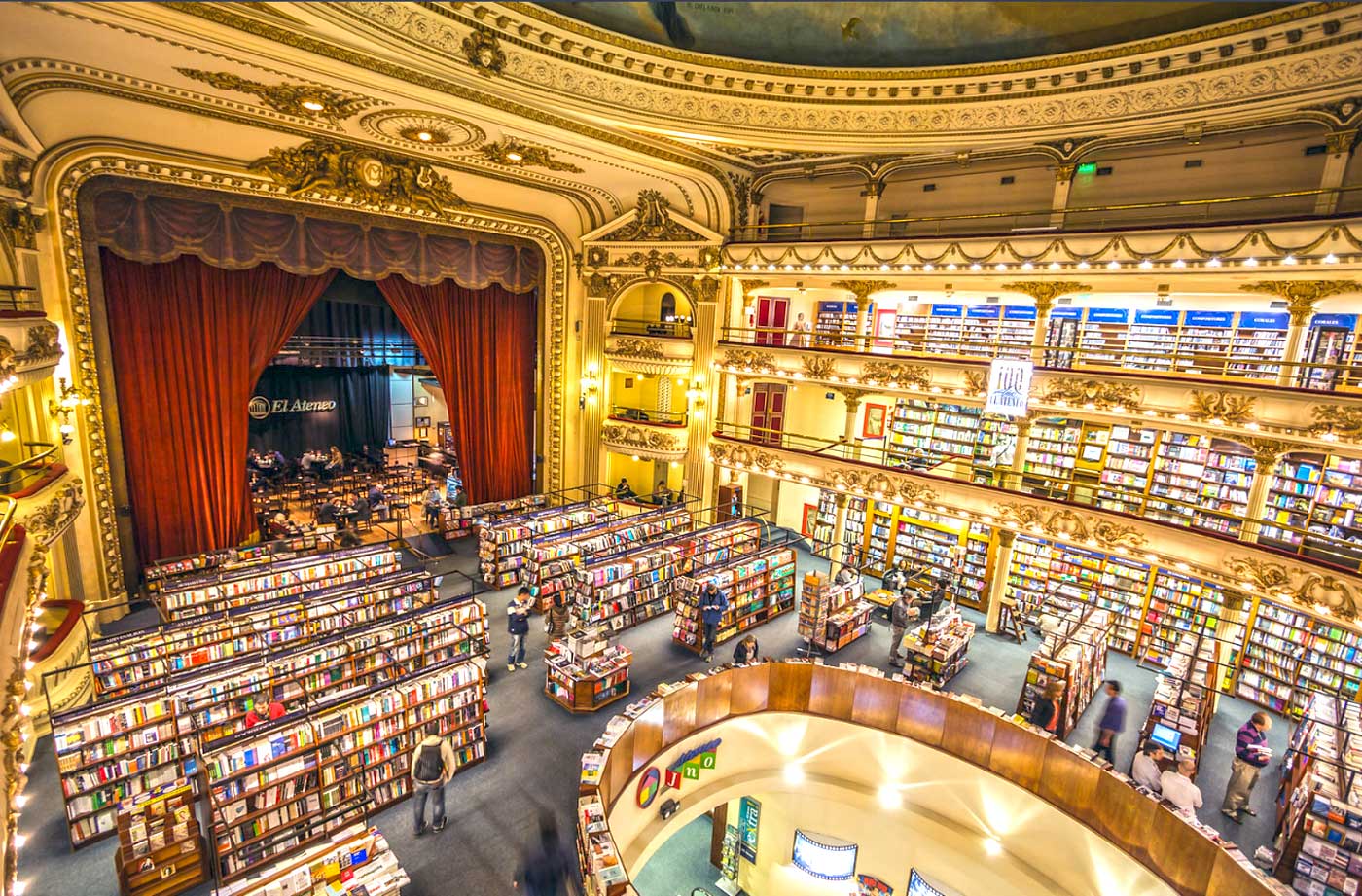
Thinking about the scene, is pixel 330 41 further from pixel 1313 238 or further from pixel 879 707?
pixel 1313 238

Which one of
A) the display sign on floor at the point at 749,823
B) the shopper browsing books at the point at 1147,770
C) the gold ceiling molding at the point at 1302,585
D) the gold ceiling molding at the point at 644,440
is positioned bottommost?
the display sign on floor at the point at 749,823

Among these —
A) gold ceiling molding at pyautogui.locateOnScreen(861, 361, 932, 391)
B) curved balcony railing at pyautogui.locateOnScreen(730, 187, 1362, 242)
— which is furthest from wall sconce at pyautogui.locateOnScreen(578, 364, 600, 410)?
gold ceiling molding at pyautogui.locateOnScreen(861, 361, 932, 391)

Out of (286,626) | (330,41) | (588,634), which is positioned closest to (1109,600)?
(588,634)

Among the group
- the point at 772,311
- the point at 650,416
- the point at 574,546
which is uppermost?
the point at 772,311

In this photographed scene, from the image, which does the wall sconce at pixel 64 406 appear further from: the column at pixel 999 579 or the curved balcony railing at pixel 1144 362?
the column at pixel 999 579

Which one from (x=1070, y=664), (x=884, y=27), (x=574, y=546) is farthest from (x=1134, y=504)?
(x=574, y=546)

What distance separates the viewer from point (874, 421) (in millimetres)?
14672

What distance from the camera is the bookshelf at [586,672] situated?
27.8 ft

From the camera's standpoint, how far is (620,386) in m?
16.8

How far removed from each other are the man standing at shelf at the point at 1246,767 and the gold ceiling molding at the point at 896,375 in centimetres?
640

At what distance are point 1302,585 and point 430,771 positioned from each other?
35.7 ft

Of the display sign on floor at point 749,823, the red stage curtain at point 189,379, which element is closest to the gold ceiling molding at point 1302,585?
the display sign on floor at point 749,823

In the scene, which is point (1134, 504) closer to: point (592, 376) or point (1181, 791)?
point (1181, 791)

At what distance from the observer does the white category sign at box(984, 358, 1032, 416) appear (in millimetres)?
10289
